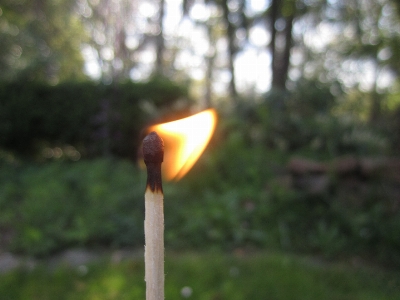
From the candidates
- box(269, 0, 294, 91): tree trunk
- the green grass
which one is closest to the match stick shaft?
the green grass

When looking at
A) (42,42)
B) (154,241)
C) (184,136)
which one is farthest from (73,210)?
(42,42)

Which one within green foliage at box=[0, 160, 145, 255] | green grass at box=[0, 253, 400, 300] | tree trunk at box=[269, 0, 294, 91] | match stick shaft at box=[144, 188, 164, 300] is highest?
tree trunk at box=[269, 0, 294, 91]

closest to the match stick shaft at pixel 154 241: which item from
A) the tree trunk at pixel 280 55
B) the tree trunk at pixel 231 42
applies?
the tree trunk at pixel 280 55

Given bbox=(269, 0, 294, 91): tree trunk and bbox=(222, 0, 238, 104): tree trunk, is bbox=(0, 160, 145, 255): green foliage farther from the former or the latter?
bbox=(222, 0, 238, 104): tree trunk

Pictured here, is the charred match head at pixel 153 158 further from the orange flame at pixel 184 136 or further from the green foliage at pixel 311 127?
the green foliage at pixel 311 127

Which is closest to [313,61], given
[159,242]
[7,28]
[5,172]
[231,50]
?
[231,50]

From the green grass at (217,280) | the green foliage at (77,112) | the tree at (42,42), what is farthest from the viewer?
the tree at (42,42)

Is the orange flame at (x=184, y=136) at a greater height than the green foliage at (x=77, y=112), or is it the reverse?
the green foliage at (x=77, y=112)
